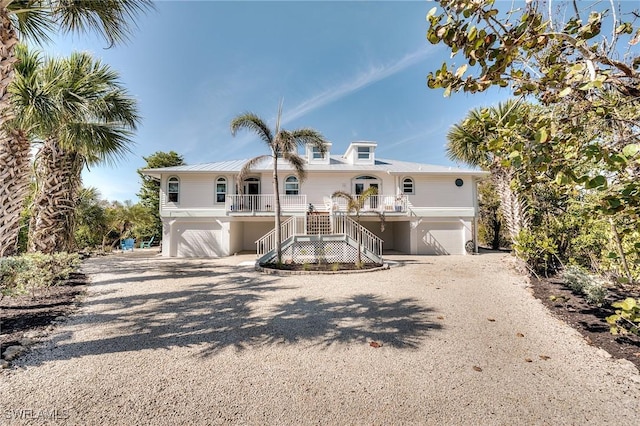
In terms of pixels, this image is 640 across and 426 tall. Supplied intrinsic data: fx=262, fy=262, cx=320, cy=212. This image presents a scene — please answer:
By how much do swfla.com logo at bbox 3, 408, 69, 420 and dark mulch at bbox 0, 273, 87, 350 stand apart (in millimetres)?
1804

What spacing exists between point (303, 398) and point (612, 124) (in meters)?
5.31

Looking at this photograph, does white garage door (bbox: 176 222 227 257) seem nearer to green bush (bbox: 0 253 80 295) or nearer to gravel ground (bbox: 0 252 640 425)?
green bush (bbox: 0 253 80 295)

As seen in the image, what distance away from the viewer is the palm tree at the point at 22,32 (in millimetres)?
4082

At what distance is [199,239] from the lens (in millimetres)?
14719

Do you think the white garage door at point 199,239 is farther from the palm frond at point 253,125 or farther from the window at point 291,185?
the palm frond at point 253,125

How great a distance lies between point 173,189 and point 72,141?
6.99 meters

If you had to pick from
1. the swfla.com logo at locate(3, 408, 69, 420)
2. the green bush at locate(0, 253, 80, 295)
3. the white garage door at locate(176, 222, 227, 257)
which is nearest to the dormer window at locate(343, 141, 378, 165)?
the white garage door at locate(176, 222, 227, 257)

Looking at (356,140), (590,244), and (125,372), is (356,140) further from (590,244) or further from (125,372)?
(125,372)

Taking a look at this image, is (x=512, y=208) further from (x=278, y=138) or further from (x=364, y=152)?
(x=364, y=152)

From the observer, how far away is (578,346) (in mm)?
4086

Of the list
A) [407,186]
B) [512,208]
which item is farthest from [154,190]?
[512,208]

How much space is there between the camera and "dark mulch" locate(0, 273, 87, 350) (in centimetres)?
414

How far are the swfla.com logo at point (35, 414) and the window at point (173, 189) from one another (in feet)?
44.7

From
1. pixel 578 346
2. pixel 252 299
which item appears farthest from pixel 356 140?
pixel 578 346
